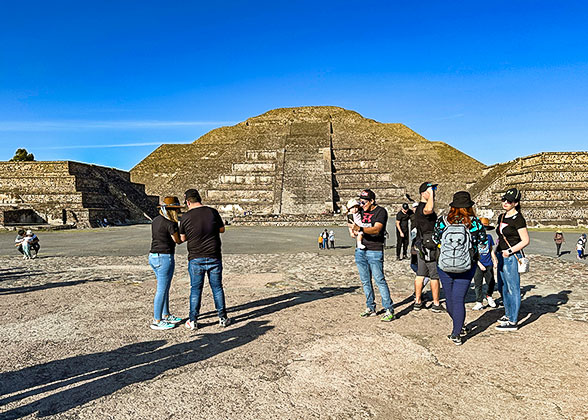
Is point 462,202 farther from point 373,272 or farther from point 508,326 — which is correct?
point 508,326

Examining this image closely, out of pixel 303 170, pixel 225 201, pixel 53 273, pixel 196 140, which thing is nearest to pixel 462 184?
pixel 303 170

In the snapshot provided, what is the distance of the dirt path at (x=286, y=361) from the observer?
305cm

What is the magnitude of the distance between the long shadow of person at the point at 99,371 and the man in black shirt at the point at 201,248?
1.60 feet

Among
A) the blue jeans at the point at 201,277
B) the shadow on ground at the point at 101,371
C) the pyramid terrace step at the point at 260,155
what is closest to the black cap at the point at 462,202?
the shadow on ground at the point at 101,371

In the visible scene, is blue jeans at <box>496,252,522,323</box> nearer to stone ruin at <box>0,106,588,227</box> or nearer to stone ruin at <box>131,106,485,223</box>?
stone ruin at <box>0,106,588,227</box>

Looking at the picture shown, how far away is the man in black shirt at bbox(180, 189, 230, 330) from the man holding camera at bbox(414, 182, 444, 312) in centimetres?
268

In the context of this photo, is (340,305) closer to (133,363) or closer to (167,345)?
(167,345)

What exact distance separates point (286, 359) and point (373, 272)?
5.85ft

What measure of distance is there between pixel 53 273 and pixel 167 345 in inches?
250

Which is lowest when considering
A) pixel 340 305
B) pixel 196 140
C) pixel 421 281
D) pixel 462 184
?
pixel 340 305

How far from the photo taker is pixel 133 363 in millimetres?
3895

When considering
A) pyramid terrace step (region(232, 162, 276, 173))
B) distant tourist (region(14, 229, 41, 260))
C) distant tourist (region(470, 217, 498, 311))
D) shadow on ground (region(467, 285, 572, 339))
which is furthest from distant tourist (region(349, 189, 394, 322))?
pyramid terrace step (region(232, 162, 276, 173))

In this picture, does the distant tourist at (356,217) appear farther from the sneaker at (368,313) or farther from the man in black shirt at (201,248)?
the man in black shirt at (201,248)

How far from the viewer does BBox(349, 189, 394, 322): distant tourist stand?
199 inches
